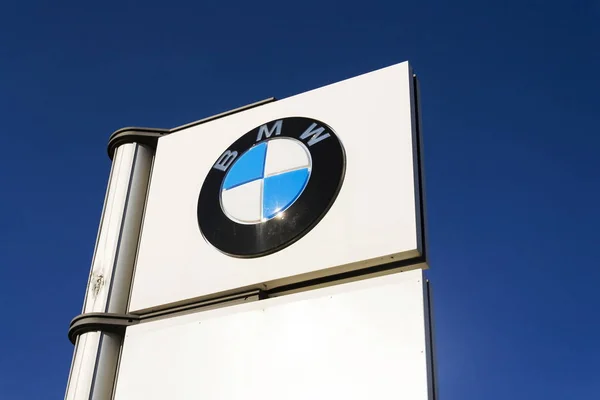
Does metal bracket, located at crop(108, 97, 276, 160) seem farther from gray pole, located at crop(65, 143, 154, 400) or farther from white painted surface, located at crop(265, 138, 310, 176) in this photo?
white painted surface, located at crop(265, 138, 310, 176)

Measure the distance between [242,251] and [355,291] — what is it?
2.65 feet

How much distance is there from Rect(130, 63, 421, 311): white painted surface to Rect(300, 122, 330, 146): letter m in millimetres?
71

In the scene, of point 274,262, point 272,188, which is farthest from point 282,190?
point 274,262

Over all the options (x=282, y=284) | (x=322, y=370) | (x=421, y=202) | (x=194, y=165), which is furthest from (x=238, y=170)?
(x=322, y=370)

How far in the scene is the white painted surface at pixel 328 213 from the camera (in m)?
4.42

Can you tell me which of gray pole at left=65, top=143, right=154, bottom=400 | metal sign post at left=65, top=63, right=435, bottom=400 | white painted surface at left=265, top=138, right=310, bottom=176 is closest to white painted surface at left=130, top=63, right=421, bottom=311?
metal sign post at left=65, top=63, right=435, bottom=400

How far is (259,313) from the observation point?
14.7 ft

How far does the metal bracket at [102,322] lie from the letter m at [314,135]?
1.45 metres

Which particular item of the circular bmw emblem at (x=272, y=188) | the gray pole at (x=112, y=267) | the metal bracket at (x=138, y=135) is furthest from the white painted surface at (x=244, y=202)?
the metal bracket at (x=138, y=135)

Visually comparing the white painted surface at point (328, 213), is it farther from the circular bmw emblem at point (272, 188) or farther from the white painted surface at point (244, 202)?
the white painted surface at point (244, 202)

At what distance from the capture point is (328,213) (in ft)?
15.1

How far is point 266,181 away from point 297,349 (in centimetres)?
113

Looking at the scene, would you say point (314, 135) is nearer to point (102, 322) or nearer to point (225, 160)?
point (225, 160)

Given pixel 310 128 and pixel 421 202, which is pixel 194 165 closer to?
pixel 310 128
